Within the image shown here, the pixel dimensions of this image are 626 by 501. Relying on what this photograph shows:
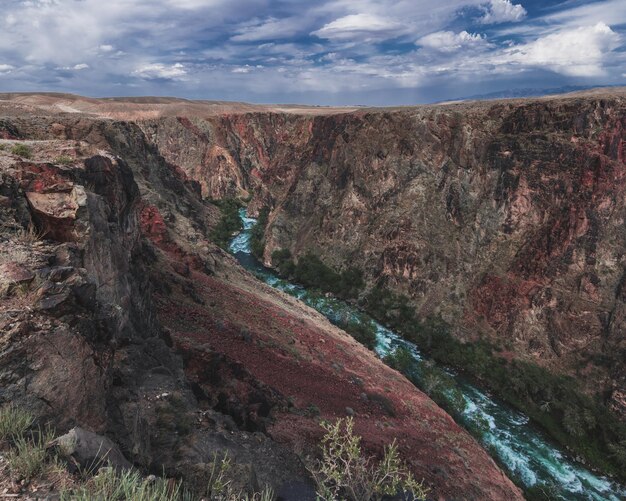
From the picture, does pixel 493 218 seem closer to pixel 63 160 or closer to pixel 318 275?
pixel 318 275

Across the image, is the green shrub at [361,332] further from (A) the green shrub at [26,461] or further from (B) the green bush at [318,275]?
(A) the green shrub at [26,461]

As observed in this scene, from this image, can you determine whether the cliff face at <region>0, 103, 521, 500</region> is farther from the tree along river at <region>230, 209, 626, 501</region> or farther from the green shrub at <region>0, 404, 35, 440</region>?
the tree along river at <region>230, 209, 626, 501</region>

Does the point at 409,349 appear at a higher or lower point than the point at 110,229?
lower

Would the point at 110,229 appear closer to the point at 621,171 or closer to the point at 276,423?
the point at 276,423

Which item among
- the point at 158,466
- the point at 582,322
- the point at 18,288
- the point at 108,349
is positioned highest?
the point at 18,288

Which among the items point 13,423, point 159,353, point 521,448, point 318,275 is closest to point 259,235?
point 318,275

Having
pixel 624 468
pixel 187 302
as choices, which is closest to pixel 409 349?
pixel 624 468
